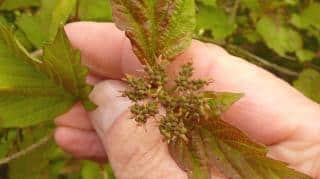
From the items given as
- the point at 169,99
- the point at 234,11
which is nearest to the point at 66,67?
the point at 169,99

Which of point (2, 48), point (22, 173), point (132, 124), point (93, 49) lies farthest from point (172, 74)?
point (22, 173)

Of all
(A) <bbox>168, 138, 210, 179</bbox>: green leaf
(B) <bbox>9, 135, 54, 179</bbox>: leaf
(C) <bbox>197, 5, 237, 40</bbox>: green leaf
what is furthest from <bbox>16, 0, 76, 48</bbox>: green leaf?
(C) <bbox>197, 5, 237, 40</bbox>: green leaf

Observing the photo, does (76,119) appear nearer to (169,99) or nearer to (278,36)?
(169,99)

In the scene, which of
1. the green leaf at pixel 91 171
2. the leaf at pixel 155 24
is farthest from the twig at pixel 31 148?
the leaf at pixel 155 24

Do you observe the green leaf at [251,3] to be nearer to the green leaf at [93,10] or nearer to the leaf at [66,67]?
the green leaf at [93,10]

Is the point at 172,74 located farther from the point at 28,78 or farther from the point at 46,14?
the point at 46,14

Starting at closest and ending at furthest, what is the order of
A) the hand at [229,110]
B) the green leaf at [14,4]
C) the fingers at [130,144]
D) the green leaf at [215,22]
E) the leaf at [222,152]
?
1. the leaf at [222,152]
2. the fingers at [130,144]
3. the hand at [229,110]
4. the green leaf at [14,4]
5. the green leaf at [215,22]
